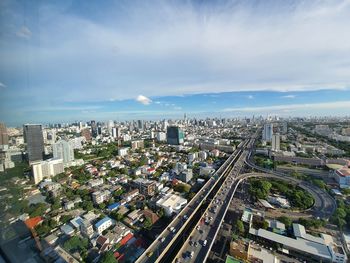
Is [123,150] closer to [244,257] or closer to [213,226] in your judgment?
[213,226]

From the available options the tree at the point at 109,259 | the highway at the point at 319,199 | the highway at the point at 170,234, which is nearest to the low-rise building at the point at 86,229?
the tree at the point at 109,259

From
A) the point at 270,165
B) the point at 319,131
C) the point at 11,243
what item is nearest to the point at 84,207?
the point at 11,243

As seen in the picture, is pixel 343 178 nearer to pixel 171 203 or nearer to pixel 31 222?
pixel 171 203

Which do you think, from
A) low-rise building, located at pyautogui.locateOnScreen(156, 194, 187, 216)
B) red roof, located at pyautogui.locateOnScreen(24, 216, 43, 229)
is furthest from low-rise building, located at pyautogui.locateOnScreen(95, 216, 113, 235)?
low-rise building, located at pyautogui.locateOnScreen(156, 194, 187, 216)

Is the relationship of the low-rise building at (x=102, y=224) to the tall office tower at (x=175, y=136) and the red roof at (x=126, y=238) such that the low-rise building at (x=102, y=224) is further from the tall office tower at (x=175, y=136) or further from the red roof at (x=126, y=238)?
the tall office tower at (x=175, y=136)

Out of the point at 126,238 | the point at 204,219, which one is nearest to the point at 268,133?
the point at 204,219

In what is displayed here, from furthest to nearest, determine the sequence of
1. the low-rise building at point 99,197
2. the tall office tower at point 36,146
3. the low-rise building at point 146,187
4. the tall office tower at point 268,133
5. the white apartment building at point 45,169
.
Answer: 1. the tall office tower at point 268,133
2. the tall office tower at point 36,146
3. the white apartment building at point 45,169
4. the low-rise building at point 146,187
5. the low-rise building at point 99,197
